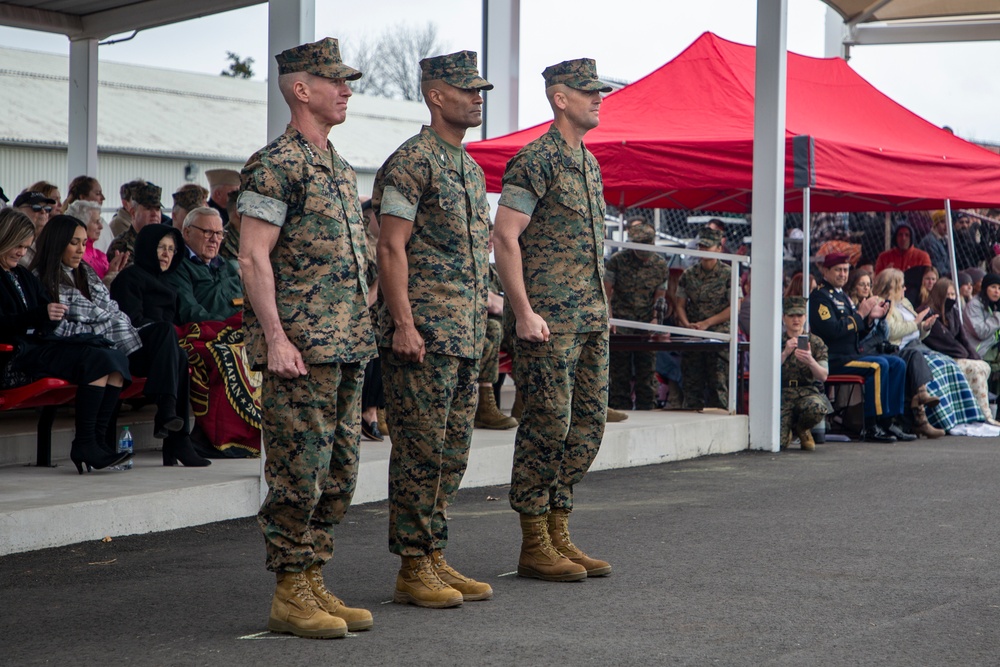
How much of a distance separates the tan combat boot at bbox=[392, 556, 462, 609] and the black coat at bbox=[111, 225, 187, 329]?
10.2ft

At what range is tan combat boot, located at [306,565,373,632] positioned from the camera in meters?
4.27

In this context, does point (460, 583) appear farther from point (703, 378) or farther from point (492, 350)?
point (703, 378)

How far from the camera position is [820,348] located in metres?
10.2

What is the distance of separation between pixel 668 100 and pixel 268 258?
26.7ft

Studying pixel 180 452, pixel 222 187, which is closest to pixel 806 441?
pixel 222 187

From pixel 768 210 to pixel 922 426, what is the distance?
2.68 meters

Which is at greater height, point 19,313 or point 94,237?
point 94,237

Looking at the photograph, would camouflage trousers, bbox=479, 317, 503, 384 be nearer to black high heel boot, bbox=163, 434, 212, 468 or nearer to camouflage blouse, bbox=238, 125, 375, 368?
black high heel boot, bbox=163, 434, 212, 468

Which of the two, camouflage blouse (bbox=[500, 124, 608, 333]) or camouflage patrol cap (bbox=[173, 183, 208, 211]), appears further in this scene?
camouflage patrol cap (bbox=[173, 183, 208, 211])

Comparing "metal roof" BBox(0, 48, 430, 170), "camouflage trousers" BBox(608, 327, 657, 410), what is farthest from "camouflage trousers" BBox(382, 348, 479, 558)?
"metal roof" BBox(0, 48, 430, 170)

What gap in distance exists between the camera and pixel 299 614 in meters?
4.18

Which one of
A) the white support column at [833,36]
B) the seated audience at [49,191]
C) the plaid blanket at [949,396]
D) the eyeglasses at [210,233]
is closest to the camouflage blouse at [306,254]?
the eyeglasses at [210,233]

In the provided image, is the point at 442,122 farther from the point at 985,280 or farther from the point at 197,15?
the point at 985,280

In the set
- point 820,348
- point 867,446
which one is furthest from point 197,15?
point 867,446
